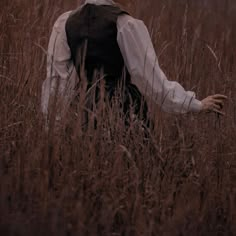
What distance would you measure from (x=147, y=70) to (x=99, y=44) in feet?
0.72

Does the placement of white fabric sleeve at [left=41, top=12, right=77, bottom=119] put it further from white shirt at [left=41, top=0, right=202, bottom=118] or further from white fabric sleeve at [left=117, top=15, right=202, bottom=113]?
white fabric sleeve at [left=117, top=15, right=202, bottom=113]

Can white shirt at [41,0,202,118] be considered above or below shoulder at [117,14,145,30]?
below

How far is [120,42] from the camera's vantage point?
3.11 meters

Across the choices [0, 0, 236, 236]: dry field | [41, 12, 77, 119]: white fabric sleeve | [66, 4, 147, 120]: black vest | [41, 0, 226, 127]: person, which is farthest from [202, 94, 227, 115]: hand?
[41, 12, 77, 119]: white fabric sleeve

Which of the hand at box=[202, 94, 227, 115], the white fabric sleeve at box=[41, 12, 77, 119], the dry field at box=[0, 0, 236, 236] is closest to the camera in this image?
the dry field at box=[0, 0, 236, 236]

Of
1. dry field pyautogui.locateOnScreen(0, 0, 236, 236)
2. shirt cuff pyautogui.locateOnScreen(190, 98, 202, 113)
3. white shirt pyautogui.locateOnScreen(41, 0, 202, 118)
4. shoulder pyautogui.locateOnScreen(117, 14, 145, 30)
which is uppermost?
shoulder pyautogui.locateOnScreen(117, 14, 145, 30)

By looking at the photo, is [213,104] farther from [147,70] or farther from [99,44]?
[99,44]

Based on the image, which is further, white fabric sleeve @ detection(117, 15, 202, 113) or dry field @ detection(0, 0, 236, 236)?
white fabric sleeve @ detection(117, 15, 202, 113)

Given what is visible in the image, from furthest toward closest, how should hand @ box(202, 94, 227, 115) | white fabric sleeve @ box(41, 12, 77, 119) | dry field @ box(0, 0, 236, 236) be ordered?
1. white fabric sleeve @ box(41, 12, 77, 119)
2. hand @ box(202, 94, 227, 115)
3. dry field @ box(0, 0, 236, 236)

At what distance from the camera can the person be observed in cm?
308

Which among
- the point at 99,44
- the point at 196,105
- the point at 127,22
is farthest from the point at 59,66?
the point at 196,105

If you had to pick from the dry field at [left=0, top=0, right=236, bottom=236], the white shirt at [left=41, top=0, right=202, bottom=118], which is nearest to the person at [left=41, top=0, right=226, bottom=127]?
the white shirt at [left=41, top=0, right=202, bottom=118]

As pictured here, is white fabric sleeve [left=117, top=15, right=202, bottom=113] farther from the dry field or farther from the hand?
the dry field

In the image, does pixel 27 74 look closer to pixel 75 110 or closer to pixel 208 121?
pixel 75 110
